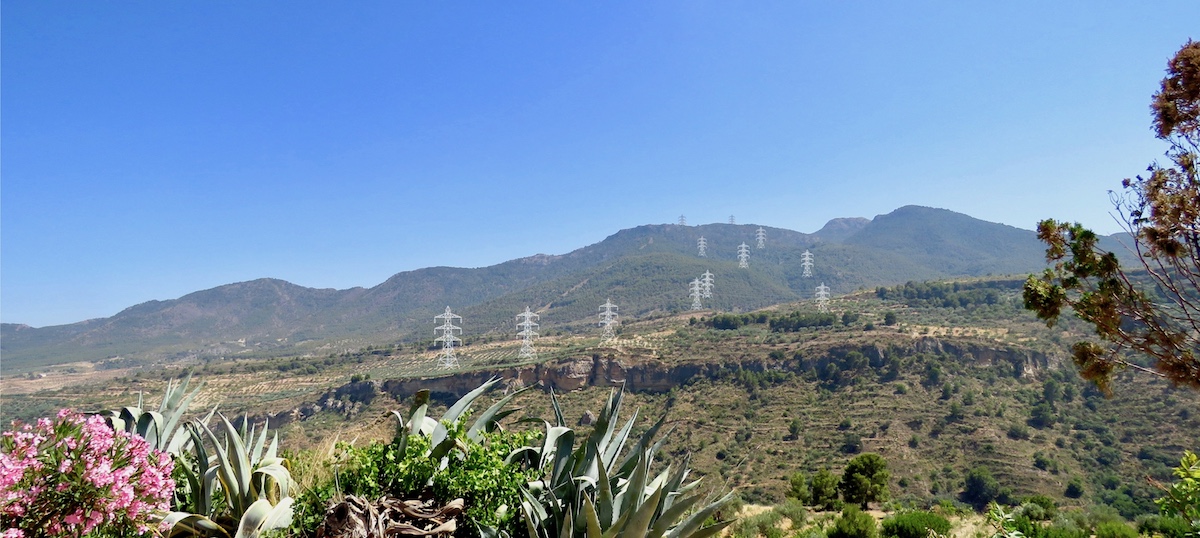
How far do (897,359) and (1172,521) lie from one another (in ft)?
127

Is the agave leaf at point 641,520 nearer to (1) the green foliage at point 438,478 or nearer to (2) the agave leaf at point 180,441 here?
(1) the green foliage at point 438,478

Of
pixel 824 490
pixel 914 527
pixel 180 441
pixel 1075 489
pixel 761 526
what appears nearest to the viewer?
pixel 180 441

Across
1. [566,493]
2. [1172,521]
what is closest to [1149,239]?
[566,493]

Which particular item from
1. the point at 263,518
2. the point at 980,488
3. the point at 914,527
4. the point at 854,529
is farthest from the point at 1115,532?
the point at 980,488

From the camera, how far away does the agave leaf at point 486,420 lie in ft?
11.4

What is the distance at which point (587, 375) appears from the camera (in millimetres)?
49938

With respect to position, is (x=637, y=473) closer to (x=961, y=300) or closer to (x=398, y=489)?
(x=398, y=489)

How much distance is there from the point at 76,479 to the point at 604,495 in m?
2.08

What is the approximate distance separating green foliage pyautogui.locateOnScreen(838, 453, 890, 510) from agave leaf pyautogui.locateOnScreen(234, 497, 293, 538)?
14891mm

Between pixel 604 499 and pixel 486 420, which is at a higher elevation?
pixel 486 420

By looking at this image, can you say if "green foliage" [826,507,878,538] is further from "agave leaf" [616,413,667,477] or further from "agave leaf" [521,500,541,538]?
"agave leaf" [521,500,541,538]

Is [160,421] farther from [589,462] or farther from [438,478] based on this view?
[589,462]

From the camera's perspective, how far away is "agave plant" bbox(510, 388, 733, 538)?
2.66 metres

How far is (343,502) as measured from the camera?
8.06 ft
